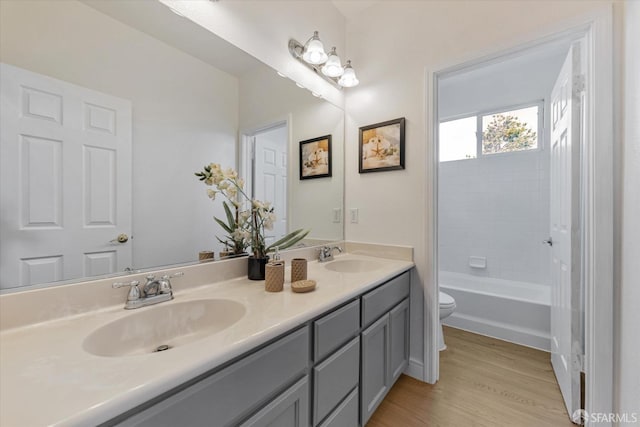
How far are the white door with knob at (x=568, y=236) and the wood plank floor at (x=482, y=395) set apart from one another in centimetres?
12

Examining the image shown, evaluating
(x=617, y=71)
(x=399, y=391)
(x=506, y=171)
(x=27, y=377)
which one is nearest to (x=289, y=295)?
(x=27, y=377)

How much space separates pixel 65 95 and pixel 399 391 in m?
2.20

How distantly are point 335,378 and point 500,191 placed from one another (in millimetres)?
2948

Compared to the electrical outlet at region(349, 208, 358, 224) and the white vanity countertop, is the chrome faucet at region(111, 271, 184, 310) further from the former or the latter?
the electrical outlet at region(349, 208, 358, 224)

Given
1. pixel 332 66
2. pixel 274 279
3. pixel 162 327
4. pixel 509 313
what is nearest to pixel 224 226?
pixel 274 279

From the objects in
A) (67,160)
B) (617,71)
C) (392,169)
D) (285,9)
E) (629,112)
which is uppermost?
(285,9)

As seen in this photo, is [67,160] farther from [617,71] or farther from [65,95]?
[617,71]

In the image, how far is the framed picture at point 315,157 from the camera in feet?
6.16

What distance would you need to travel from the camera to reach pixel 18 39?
778 mm

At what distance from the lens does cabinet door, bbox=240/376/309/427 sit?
0.76m

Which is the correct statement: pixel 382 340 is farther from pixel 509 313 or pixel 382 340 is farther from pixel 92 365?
pixel 509 313

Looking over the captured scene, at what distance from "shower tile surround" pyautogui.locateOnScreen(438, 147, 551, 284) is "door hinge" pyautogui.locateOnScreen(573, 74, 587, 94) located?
5.73 feet

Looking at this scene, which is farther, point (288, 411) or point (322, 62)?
point (322, 62)

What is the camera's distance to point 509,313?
2.31 meters
